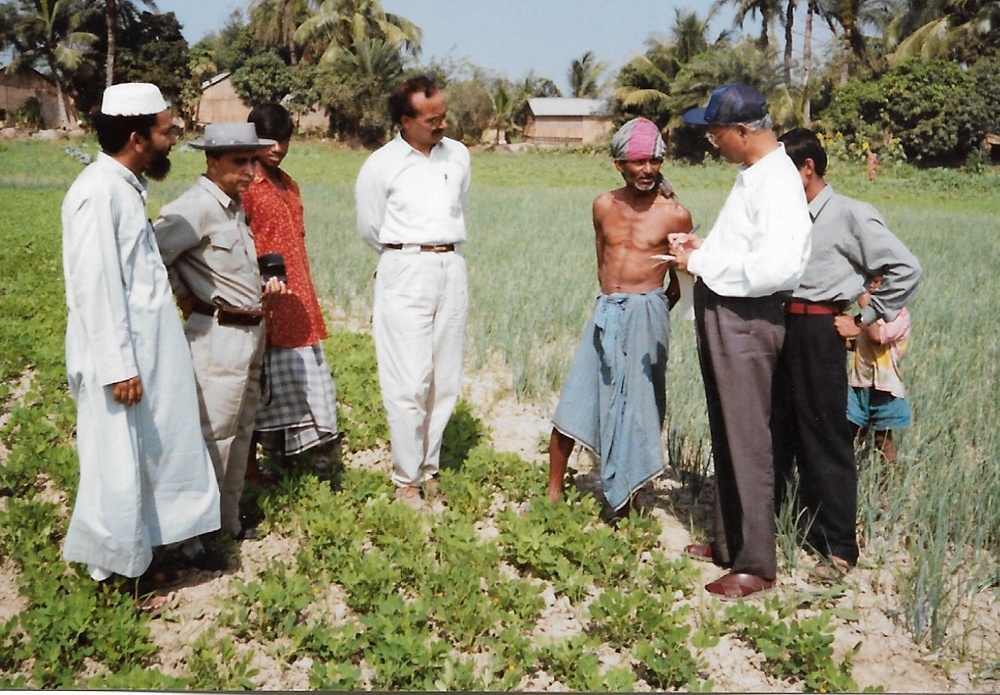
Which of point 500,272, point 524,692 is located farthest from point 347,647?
point 500,272

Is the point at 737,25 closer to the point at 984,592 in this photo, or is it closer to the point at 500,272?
the point at 984,592

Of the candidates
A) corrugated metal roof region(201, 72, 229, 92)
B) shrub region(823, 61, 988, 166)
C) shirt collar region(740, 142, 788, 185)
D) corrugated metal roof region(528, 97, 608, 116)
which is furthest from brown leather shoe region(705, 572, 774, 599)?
shrub region(823, 61, 988, 166)

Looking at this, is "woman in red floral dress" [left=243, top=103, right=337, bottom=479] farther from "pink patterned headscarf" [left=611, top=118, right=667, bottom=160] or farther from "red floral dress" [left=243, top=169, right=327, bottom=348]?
"pink patterned headscarf" [left=611, top=118, right=667, bottom=160]

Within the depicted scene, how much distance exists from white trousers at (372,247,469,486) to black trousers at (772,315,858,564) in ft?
4.19

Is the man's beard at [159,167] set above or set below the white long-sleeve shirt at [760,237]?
above

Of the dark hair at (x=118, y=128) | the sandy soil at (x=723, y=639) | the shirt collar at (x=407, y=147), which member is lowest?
the sandy soil at (x=723, y=639)

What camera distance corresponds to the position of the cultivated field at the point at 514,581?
230 cm

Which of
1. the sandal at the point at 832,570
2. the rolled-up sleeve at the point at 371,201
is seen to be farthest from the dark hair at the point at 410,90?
the sandal at the point at 832,570

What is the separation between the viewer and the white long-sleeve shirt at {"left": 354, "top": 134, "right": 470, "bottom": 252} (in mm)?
3273

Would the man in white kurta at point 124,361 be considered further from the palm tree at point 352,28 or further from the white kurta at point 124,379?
the palm tree at point 352,28

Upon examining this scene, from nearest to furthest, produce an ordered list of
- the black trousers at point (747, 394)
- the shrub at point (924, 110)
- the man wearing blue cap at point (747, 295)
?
the man wearing blue cap at point (747, 295)
the black trousers at point (747, 394)
the shrub at point (924, 110)

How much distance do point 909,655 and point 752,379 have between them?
91cm

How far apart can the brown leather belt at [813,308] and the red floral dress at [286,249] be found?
188 cm

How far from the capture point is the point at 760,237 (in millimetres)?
2533
